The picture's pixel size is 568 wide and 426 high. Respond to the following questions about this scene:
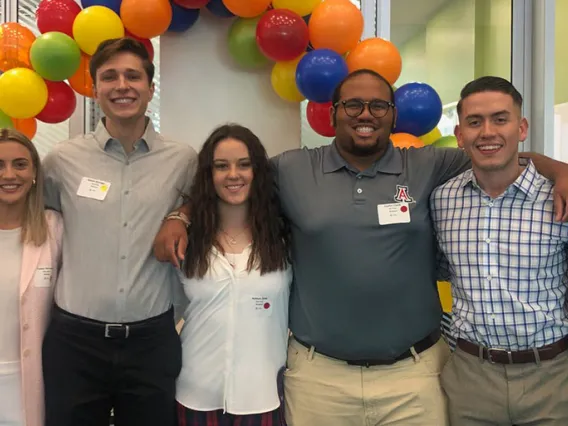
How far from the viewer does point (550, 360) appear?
167cm

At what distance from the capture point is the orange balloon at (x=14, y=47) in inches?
102

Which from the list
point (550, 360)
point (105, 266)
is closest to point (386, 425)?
point (550, 360)

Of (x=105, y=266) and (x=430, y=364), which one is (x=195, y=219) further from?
(x=430, y=364)

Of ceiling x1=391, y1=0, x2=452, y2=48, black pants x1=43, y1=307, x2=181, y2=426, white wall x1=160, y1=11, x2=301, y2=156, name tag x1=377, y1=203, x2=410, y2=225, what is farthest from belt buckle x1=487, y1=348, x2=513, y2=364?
ceiling x1=391, y1=0, x2=452, y2=48

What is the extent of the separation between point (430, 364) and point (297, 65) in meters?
1.57

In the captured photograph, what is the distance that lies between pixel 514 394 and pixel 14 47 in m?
2.68

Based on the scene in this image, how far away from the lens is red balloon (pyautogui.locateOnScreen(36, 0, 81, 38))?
2613 mm

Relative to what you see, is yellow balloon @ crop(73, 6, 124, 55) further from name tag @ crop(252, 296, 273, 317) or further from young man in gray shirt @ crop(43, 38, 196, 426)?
name tag @ crop(252, 296, 273, 317)

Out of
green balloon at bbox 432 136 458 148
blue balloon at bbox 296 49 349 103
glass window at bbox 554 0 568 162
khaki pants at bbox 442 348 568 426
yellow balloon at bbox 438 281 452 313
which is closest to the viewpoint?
khaki pants at bbox 442 348 568 426

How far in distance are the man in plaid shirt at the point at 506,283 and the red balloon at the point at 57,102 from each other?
78.3 inches

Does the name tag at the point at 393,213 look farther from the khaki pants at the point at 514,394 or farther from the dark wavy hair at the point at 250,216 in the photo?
→ the khaki pants at the point at 514,394

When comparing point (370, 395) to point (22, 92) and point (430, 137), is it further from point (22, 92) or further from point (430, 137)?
point (22, 92)

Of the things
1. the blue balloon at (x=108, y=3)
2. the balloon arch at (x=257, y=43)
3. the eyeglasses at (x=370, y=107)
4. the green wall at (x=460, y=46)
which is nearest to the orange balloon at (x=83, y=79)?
the balloon arch at (x=257, y=43)

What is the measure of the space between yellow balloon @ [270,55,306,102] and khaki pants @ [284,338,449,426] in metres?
1.46
